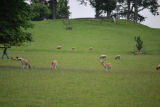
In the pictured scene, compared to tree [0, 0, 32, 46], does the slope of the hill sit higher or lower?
lower

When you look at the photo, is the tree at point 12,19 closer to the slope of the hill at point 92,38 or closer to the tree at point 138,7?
the slope of the hill at point 92,38

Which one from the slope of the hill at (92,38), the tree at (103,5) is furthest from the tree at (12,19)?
the tree at (103,5)

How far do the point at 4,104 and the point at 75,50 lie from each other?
135 ft

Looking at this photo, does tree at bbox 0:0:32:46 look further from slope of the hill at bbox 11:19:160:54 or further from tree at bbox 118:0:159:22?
tree at bbox 118:0:159:22

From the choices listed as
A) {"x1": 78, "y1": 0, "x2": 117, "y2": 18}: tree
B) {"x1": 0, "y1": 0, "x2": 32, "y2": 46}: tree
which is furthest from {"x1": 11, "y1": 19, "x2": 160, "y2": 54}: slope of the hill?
{"x1": 0, "y1": 0, "x2": 32, "y2": 46}: tree

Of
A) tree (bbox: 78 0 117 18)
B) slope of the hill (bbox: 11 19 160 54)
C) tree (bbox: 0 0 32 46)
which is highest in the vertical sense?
tree (bbox: 78 0 117 18)

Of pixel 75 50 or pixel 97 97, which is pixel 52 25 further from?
pixel 97 97

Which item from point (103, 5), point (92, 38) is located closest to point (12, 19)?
Answer: point (92, 38)

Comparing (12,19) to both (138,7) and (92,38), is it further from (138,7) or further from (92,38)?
(138,7)

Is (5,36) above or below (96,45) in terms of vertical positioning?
above

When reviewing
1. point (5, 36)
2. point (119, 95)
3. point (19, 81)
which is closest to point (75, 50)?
point (5, 36)

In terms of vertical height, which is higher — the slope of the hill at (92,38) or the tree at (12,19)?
the tree at (12,19)

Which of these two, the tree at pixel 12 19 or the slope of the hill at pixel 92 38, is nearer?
the tree at pixel 12 19

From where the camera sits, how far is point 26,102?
10961 mm
